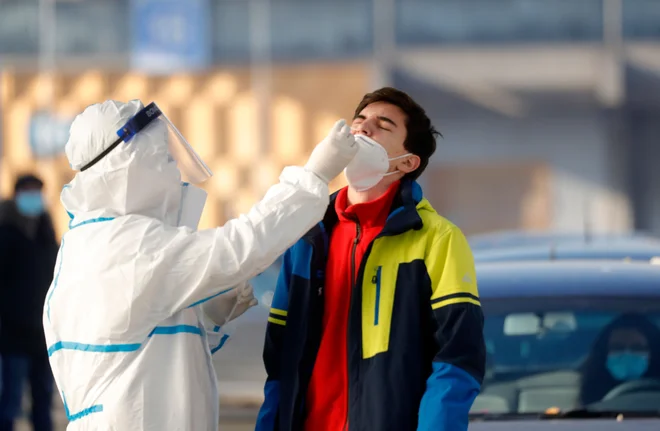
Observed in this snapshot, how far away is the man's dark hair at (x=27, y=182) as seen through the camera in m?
8.09

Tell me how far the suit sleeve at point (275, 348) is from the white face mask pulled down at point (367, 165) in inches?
11.5

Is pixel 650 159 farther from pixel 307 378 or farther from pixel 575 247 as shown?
pixel 307 378

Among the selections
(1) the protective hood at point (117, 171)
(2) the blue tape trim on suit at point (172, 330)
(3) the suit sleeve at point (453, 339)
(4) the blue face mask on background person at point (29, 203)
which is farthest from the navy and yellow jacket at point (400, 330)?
(4) the blue face mask on background person at point (29, 203)

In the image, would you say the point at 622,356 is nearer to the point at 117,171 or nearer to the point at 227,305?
the point at 227,305

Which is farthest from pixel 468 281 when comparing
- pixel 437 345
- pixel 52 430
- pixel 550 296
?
pixel 52 430

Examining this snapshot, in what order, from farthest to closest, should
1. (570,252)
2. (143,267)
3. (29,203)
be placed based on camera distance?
1. (29,203)
2. (570,252)
3. (143,267)

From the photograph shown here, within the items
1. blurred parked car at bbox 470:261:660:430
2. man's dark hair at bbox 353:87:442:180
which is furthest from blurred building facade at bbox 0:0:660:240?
man's dark hair at bbox 353:87:442:180

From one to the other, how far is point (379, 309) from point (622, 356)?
1.58 meters

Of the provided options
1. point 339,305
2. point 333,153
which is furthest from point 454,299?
point 333,153

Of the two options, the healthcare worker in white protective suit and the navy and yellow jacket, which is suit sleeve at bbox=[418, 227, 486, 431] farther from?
the healthcare worker in white protective suit

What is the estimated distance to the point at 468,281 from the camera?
3129 mm

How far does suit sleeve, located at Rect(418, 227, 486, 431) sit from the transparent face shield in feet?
2.19

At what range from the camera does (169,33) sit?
24250mm

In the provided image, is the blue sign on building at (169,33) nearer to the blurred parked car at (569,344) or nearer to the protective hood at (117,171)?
the blurred parked car at (569,344)
